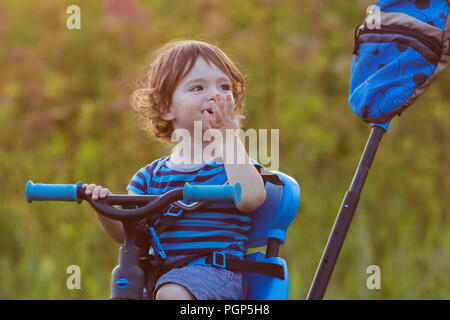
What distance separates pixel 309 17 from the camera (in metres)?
4.87

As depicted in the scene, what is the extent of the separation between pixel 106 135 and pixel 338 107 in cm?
170

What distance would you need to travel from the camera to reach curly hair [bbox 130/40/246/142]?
2.23m

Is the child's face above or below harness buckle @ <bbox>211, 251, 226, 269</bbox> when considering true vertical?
above

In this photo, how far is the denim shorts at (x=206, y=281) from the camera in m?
1.93

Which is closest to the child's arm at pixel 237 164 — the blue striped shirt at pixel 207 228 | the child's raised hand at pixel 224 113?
the child's raised hand at pixel 224 113

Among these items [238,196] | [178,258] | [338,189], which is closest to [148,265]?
[178,258]

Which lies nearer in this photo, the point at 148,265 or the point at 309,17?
the point at 148,265

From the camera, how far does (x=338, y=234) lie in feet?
6.28

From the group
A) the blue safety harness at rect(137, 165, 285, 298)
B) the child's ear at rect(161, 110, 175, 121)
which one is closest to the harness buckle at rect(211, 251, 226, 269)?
the blue safety harness at rect(137, 165, 285, 298)

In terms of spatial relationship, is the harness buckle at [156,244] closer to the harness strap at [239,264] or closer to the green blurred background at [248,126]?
the harness strap at [239,264]

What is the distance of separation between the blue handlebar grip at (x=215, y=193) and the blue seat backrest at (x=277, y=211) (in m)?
0.36

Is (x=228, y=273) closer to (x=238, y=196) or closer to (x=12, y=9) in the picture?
(x=238, y=196)

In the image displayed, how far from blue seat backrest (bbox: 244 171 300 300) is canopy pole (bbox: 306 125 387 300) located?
160 millimetres

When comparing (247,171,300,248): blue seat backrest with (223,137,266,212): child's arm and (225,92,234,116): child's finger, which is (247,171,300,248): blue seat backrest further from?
(225,92,234,116): child's finger
